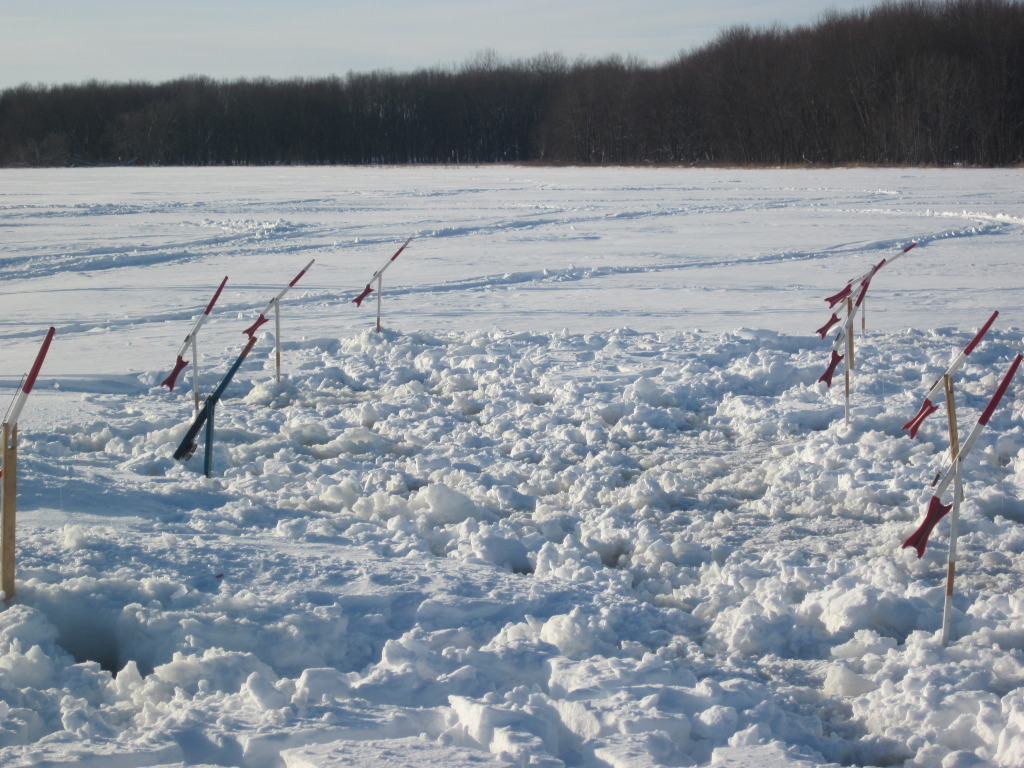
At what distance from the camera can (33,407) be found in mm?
7004

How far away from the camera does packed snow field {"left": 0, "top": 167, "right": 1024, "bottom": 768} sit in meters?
3.14

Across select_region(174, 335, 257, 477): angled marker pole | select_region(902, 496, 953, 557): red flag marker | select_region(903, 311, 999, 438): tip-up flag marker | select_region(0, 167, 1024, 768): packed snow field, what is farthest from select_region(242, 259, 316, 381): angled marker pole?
select_region(902, 496, 953, 557): red flag marker

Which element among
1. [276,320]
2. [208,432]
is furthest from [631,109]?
[208,432]

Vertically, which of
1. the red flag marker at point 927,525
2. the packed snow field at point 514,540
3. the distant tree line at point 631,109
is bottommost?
the packed snow field at point 514,540

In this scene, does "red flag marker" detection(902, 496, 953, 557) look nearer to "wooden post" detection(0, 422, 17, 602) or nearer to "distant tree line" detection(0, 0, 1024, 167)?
"wooden post" detection(0, 422, 17, 602)

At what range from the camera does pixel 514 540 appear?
4.71 metres

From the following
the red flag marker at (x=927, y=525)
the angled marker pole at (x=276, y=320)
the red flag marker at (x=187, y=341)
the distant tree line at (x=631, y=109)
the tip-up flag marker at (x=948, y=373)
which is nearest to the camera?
the red flag marker at (x=927, y=525)

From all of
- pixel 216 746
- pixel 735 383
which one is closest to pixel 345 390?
pixel 735 383

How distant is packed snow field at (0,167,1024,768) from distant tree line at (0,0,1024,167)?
38.3 metres

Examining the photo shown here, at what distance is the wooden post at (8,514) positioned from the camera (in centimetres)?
362

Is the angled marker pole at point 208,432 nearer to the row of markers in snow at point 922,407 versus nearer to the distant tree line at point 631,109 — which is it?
the row of markers in snow at point 922,407

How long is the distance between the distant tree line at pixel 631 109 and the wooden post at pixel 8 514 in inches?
1781

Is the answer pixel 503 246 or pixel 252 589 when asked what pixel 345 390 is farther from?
pixel 503 246

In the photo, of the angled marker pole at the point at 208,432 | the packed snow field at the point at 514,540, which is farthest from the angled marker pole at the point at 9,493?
the angled marker pole at the point at 208,432
